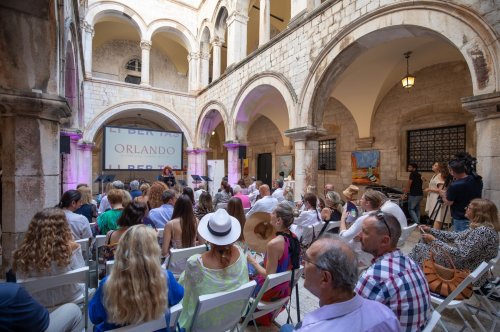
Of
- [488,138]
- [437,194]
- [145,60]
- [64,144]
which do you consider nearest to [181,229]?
[488,138]

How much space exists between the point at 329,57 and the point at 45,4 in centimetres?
447

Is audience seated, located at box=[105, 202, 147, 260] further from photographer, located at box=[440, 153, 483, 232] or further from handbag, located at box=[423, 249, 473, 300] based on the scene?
photographer, located at box=[440, 153, 483, 232]

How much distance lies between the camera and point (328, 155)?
9906mm

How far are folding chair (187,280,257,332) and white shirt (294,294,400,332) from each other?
66 centimetres

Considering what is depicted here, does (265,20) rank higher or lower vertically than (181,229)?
higher

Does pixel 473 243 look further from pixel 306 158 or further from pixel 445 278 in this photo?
pixel 306 158

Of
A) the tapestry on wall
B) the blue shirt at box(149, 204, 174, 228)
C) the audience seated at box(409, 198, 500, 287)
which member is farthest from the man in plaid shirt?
the tapestry on wall

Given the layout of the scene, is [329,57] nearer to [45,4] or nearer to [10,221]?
[45,4]

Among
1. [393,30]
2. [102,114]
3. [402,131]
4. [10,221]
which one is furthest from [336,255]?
[102,114]

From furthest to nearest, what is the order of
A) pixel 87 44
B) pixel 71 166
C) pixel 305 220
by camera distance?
pixel 87 44 → pixel 71 166 → pixel 305 220

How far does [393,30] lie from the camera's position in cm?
428

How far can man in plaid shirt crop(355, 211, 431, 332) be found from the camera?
128cm

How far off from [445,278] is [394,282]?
1.24m

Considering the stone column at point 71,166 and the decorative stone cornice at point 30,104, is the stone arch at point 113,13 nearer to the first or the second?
the stone column at point 71,166
